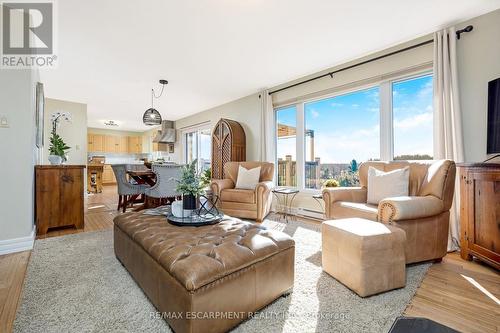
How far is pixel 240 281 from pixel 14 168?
287 cm

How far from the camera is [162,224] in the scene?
1.80m

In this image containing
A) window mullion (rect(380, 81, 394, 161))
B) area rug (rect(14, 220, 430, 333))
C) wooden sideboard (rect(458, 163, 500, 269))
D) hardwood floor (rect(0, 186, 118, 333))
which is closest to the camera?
area rug (rect(14, 220, 430, 333))

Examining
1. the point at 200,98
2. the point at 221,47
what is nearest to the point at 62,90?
the point at 200,98

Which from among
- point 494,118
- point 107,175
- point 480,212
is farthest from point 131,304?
point 107,175

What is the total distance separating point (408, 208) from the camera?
1922 millimetres

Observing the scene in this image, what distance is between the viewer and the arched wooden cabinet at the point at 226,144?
15.9ft

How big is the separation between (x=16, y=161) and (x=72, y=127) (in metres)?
3.74

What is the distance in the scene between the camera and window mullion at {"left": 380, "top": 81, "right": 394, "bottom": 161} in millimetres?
3166

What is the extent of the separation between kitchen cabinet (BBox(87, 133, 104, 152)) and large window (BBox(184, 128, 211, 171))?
4276mm

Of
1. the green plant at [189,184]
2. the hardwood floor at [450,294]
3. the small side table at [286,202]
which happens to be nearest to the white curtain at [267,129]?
the small side table at [286,202]

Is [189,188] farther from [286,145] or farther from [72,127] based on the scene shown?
[72,127]

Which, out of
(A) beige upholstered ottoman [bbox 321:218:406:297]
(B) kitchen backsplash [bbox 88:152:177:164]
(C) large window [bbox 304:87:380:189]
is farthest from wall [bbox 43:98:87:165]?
(A) beige upholstered ottoman [bbox 321:218:406:297]

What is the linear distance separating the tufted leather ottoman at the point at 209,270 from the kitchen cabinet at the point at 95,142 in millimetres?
9243

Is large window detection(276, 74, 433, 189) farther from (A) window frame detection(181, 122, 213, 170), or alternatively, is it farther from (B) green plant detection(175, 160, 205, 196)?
(A) window frame detection(181, 122, 213, 170)
